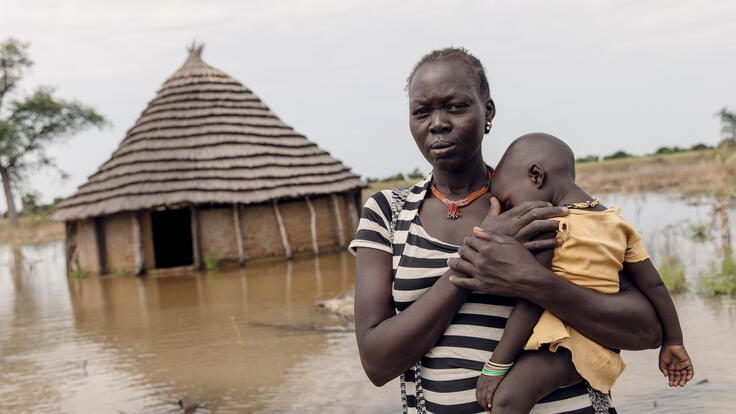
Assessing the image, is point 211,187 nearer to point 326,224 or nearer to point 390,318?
point 326,224

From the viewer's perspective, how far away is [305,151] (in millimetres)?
13398

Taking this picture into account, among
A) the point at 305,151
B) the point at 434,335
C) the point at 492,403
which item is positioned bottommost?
the point at 492,403

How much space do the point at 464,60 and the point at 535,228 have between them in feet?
1.54

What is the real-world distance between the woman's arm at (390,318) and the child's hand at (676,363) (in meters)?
0.56

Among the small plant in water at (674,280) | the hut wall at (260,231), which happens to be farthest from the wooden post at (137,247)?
the small plant in water at (674,280)

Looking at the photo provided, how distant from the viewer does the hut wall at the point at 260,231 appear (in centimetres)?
1177

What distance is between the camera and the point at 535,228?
1.34 metres

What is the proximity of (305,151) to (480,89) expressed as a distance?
12.0 m

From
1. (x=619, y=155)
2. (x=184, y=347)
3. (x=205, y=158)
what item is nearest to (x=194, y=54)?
(x=205, y=158)

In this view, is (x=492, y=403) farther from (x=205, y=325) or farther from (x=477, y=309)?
(x=205, y=325)

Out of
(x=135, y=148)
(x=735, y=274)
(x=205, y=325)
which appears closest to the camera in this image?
(x=735, y=274)

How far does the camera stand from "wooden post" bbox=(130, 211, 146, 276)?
11.3 m

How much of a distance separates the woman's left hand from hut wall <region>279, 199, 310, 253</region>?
36.0 ft

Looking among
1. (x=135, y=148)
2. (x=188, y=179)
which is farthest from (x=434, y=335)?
(x=135, y=148)
